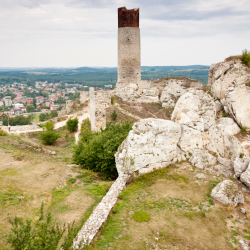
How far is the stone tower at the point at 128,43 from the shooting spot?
88.8 feet

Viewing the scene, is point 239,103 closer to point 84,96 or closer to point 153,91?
point 153,91

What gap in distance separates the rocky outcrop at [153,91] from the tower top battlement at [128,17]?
7446mm

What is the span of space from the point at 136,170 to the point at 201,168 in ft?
10.7

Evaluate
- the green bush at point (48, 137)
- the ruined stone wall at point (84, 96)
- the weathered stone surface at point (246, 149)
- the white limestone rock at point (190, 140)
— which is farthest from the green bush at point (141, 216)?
the ruined stone wall at point (84, 96)

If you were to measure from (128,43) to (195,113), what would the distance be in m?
18.9

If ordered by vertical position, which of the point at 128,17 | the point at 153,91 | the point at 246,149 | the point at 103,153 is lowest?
the point at 246,149

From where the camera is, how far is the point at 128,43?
90.3 ft

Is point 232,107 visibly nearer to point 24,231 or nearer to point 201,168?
point 201,168

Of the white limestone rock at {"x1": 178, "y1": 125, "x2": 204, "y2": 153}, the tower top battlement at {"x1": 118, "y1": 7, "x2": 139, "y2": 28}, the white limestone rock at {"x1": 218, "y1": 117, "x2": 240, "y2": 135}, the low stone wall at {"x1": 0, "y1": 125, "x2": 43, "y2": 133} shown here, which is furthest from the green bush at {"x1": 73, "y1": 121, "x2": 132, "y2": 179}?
the tower top battlement at {"x1": 118, "y1": 7, "x2": 139, "y2": 28}

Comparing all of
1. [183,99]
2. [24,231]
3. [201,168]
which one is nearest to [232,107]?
[183,99]

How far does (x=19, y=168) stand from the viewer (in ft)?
35.8

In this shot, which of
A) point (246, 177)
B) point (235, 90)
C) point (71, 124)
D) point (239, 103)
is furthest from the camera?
point (71, 124)

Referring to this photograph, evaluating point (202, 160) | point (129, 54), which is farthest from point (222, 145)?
point (129, 54)

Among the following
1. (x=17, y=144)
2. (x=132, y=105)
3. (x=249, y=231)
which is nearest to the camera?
(x=249, y=231)
